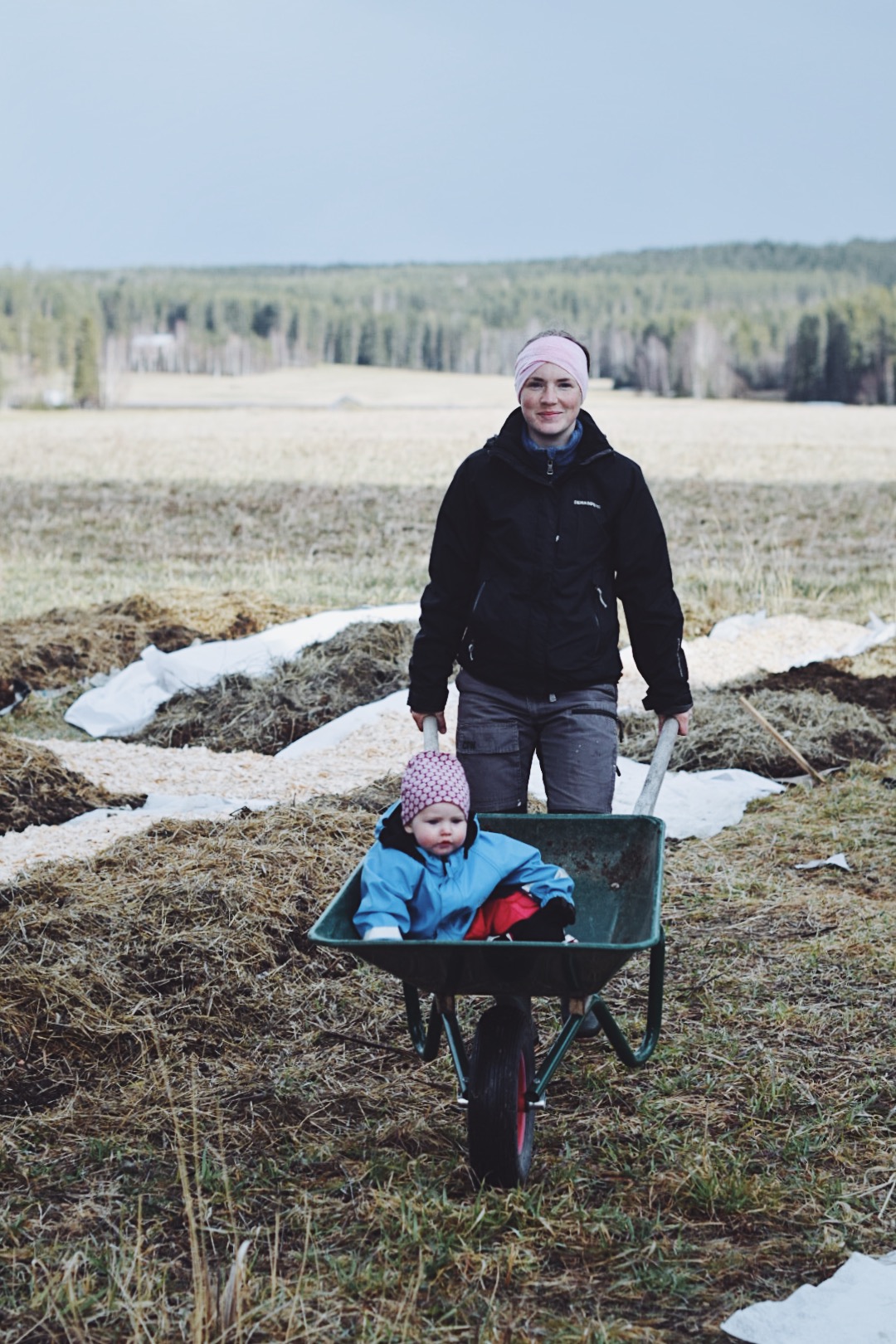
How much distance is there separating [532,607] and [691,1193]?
1.36 meters

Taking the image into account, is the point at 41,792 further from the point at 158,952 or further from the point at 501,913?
the point at 501,913

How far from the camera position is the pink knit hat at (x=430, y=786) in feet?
9.46

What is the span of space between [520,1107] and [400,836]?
59cm

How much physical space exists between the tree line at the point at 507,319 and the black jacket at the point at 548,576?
71784 millimetres

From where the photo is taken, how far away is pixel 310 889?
454cm

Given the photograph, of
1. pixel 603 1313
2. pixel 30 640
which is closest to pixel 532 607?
pixel 603 1313


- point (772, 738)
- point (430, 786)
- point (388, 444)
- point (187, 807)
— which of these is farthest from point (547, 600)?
point (388, 444)

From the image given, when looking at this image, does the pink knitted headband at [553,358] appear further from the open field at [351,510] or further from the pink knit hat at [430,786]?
the open field at [351,510]

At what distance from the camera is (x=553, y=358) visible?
334 centimetres

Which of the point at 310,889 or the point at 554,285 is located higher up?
the point at 554,285

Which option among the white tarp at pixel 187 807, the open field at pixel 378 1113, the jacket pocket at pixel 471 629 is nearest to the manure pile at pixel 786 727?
the open field at pixel 378 1113

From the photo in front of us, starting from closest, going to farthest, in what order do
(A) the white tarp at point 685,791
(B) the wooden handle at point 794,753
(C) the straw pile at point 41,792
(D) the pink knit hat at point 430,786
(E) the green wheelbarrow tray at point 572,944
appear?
(E) the green wheelbarrow tray at point 572,944, (D) the pink knit hat at point 430,786, (C) the straw pile at point 41,792, (A) the white tarp at point 685,791, (B) the wooden handle at point 794,753

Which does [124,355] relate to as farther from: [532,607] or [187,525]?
[532,607]

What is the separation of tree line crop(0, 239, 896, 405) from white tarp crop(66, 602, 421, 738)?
218 feet
